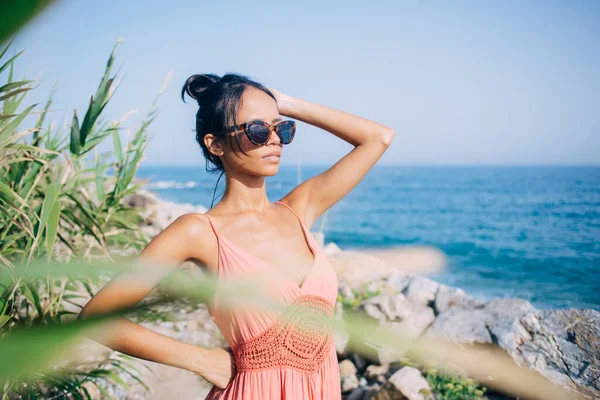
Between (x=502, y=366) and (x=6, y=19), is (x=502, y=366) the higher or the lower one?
the lower one

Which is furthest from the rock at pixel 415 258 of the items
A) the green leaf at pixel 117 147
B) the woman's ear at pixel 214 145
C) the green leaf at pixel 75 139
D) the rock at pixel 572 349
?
the woman's ear at pixel 214 145

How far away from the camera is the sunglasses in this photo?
2.16m

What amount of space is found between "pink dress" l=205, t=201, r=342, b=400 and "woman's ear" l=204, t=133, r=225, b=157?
42cm

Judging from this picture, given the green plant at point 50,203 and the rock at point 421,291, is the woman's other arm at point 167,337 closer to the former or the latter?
the green plant at point 50,203

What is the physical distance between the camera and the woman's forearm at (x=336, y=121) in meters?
2.44

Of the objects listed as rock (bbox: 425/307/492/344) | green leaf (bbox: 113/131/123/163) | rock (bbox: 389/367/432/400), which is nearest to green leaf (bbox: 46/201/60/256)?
green leaf (bbox: 113/131/123/163)

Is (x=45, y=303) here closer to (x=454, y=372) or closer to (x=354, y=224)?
(x=454, y=372)

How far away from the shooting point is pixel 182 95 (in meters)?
2.37

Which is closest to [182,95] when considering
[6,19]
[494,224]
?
[6,19]

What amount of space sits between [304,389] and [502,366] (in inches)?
116

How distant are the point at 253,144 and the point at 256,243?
1.37ft

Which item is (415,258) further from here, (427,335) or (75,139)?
(75,139)

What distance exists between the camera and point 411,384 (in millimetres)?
4348

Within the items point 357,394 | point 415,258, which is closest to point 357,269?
point 357,394
